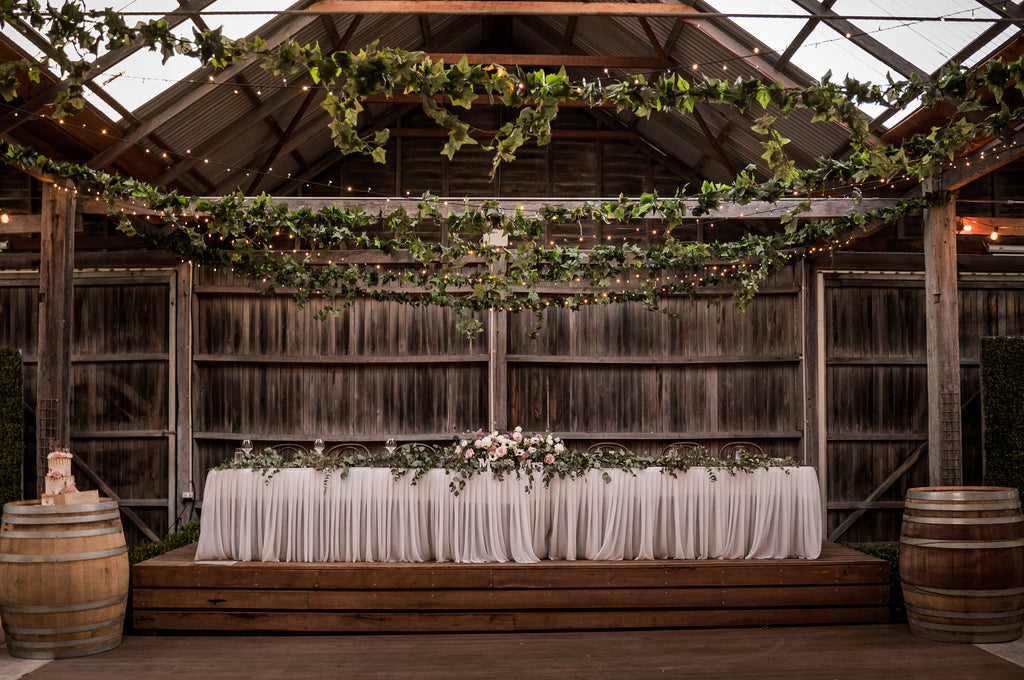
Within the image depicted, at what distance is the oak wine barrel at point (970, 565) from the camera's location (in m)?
4.80

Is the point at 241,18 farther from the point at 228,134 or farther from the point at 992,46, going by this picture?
the point at 992,46

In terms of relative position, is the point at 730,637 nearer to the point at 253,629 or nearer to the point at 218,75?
the point at 253,629

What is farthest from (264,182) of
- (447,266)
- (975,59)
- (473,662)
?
(975,59)

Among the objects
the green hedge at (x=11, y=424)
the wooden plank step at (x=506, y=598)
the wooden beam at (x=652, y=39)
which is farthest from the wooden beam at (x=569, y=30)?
the green hedge at (x=11, y=424)

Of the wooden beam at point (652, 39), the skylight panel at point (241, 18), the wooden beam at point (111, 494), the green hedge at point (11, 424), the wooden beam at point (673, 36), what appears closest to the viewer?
the skylight panel at point (241, 18)

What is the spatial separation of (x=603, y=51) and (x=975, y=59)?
12.8 ft

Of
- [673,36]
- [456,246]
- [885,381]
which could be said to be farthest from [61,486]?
[885,381]

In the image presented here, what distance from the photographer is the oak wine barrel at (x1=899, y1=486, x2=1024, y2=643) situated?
4.80m

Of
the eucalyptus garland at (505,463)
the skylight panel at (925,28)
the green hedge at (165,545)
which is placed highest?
the skylight panel at (925,28)

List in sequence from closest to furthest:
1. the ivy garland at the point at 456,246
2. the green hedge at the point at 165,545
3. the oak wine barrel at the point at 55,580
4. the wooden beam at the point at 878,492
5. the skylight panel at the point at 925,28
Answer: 1. the oak wine barrel at the point at 55,580
2. the skylight panel at the point at 925,28
3. the ivy garland at the point at 456,246
4. the green hedge at the point at 165,545
5. the wooden beam at the point at 878,492

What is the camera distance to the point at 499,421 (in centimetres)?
845

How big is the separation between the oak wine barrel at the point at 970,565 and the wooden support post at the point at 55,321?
18.7 ft

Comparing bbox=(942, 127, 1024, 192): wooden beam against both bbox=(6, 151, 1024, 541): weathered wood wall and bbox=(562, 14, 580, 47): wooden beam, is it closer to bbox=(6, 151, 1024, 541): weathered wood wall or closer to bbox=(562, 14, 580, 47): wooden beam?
bbox=(6, 151, 1024, 541): weathered wood wall

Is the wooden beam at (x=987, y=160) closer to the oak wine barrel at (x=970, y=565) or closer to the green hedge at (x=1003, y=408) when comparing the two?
the oak wine barrel at (x=970, y=565)
